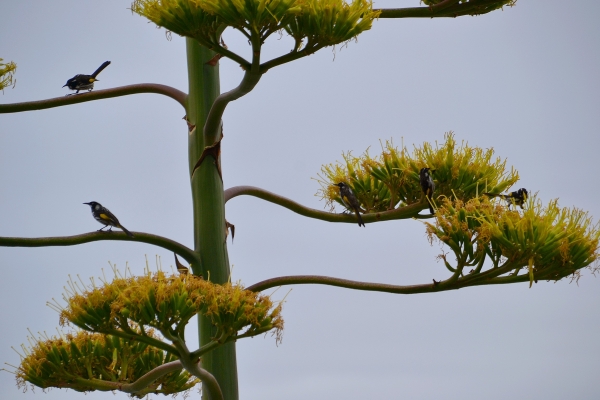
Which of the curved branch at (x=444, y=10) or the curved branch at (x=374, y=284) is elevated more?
the curved branch at (x=444, y=10)

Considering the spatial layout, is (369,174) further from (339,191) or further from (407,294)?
(407,294)

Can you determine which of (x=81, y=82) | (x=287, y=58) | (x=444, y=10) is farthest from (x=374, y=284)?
(x=81, y=82)

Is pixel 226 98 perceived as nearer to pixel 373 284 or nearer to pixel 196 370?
pixel 373 284

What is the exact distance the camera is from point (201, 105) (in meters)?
6.67

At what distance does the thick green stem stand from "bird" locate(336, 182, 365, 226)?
117cm

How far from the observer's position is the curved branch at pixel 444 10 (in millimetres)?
6871

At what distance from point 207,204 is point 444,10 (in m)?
2.44

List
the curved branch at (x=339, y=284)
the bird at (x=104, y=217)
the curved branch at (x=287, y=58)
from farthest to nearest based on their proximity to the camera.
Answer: the curved branch at (x=339, y=284) < the bird at (x=104, y=217) < the curved branch at (x=287, y=58)

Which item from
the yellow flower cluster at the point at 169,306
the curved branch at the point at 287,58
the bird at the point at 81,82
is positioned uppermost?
the bird at the point at 81,82

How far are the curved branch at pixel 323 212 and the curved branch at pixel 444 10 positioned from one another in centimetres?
147

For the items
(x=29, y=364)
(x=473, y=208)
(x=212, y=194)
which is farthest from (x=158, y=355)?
(x=473, y=208)

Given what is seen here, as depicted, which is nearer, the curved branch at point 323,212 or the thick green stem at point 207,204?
the thick green stem at point 207,204

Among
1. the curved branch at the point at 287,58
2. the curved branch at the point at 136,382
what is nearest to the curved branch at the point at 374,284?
the curved branch at the point at 136,382

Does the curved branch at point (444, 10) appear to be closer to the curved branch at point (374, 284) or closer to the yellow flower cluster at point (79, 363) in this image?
the curved branch at point (374, 284)
